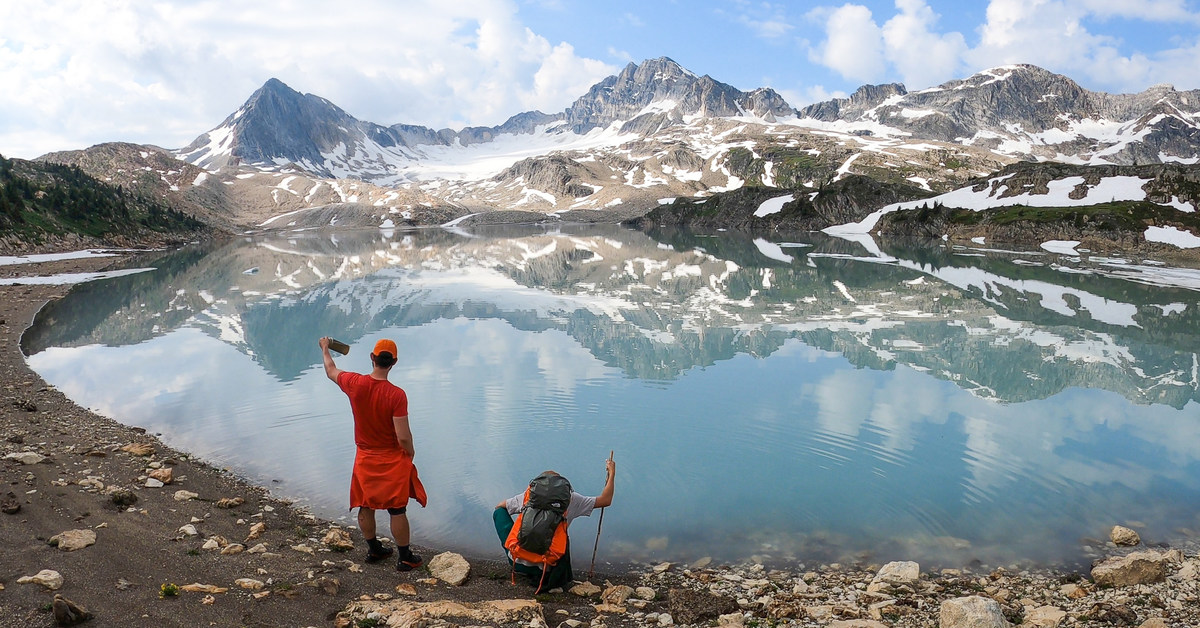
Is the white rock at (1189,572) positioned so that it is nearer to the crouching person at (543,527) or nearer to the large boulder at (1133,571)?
the large boulder at (1133,571)

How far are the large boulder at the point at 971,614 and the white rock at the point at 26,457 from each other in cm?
1472

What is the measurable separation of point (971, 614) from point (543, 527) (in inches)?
194

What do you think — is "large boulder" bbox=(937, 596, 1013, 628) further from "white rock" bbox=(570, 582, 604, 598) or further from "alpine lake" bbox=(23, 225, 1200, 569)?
"white rock" bbox=(570, 582, 604, 598)

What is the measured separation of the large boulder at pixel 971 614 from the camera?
280 inches

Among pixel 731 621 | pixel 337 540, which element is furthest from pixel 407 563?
pixel 731 621

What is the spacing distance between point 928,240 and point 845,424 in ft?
325

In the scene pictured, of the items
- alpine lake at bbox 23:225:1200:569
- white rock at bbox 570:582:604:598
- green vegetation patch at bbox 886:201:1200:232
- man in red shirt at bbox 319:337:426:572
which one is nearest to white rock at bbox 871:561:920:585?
alpine lake at bbox 23:225:1200:569

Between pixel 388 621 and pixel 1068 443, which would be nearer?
pixel 388 621

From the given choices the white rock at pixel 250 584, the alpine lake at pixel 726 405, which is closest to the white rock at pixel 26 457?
the alpine lake at pixel 726 405

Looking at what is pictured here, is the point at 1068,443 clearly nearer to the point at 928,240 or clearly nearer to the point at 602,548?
the point at 602,548

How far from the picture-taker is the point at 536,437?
1597cm

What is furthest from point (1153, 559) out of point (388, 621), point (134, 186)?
point (134, 186)

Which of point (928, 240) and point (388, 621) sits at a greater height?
point (928, 240)

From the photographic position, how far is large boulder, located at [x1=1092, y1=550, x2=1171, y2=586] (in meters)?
8.82
